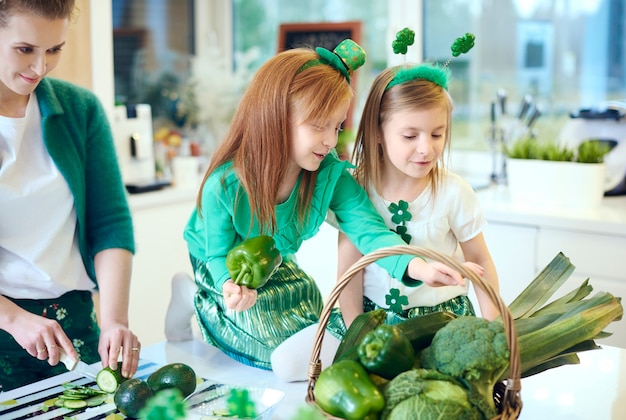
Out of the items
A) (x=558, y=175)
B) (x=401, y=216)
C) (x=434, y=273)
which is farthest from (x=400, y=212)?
(x=558, y=175)

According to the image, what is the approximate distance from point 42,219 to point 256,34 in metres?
2.47

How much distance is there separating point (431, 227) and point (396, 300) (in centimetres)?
16

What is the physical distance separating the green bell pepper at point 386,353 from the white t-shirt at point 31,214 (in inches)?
27.3

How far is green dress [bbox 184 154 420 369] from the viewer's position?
1386 mm

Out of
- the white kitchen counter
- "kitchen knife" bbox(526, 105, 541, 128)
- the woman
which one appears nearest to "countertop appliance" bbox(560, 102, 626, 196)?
the white kitchen counter

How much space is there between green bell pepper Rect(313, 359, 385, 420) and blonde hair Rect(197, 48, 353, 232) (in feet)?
1.42

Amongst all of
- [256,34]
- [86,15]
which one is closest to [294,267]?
[86,15]

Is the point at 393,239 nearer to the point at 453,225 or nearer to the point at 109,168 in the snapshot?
the point at 453,225

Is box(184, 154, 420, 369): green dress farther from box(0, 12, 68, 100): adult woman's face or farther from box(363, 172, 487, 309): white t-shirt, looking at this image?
box(0, 12, 68, 100): adult woman's face

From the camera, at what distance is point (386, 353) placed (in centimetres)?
104

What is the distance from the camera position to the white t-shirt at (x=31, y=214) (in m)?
1.41

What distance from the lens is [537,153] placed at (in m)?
2.54

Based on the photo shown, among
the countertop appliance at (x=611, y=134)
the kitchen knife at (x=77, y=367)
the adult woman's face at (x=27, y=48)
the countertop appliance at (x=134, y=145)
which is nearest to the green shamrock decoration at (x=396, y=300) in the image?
the kitchen knife at (x=77, y=367)

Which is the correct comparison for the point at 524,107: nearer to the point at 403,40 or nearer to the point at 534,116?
the point at 534,116
